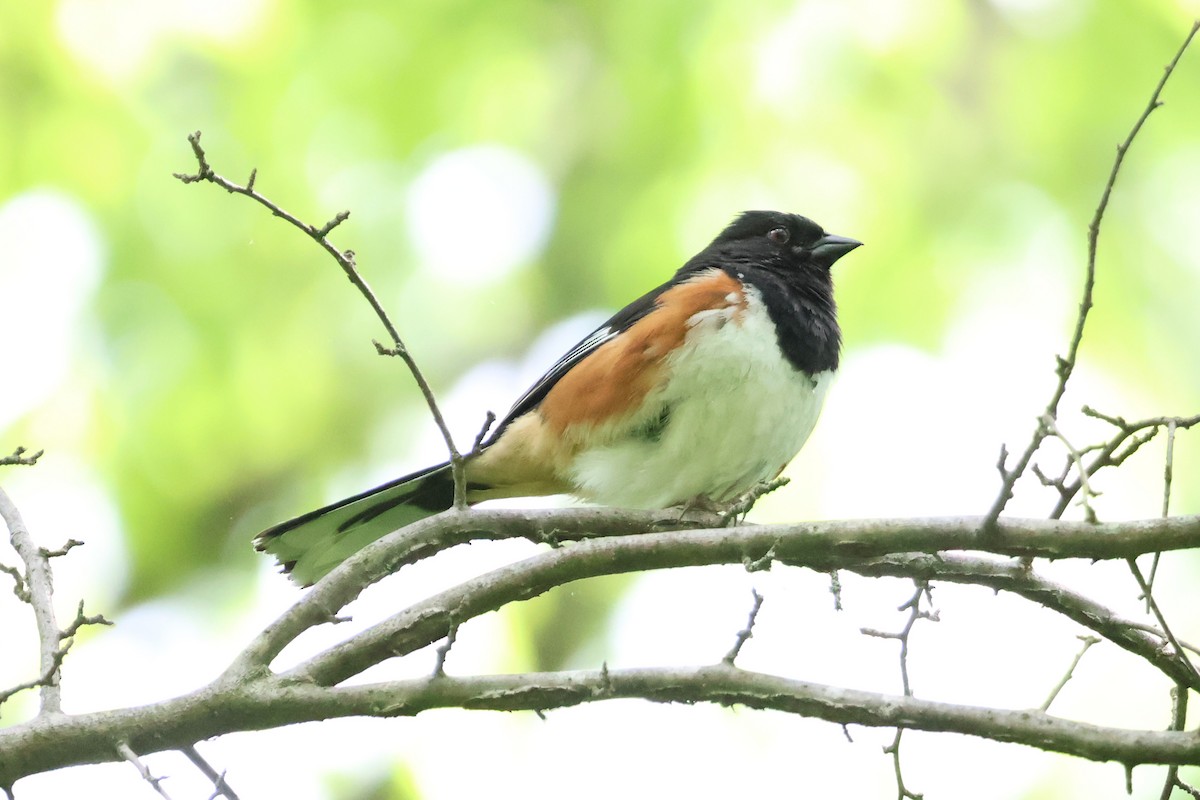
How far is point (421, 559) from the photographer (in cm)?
237

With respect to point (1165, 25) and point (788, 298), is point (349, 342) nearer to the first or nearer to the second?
point (788, 298)

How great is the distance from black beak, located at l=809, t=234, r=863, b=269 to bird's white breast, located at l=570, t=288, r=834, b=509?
1.41 feet

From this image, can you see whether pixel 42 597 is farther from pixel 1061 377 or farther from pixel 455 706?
pixel 1061 377

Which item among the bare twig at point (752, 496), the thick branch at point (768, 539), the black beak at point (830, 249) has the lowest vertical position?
the thick branch at point (768, 539)

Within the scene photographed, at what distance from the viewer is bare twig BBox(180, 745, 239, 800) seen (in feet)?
6.09

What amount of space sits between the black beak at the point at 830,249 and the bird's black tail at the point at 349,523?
127 cm

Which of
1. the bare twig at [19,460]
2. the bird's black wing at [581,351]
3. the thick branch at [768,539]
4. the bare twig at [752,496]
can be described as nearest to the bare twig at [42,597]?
the bare twig at [19,460]

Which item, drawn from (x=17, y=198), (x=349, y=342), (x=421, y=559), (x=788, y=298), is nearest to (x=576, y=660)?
(x=349, y=342)

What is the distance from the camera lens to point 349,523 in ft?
9.87

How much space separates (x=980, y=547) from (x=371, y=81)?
11.2 ft

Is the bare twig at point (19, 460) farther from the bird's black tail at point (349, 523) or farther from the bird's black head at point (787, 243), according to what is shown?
the bird's black head at point (787, 243)

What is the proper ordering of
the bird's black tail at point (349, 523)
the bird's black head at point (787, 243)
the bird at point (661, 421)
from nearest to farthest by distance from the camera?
the bird's black tail at point (349, 523) < the bird at point (661, 421) < the bird's black head at point (787, 243)

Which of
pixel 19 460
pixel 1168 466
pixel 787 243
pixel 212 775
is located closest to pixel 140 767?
pixel 212 775

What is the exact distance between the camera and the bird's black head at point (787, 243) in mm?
3602
